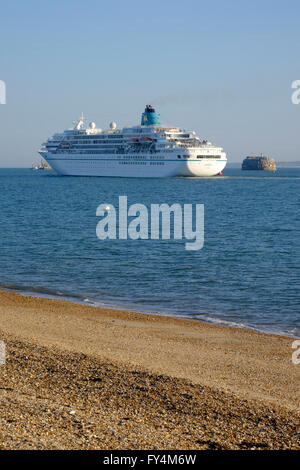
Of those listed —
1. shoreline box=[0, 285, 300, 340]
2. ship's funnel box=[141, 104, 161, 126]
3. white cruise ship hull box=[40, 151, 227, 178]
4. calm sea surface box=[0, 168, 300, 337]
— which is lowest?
shoreline box=[0, 285, 300, 340]

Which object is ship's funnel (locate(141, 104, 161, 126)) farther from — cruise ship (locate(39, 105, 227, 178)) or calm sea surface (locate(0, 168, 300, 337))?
calm sea surface (locate(0, 168, 300, 337))

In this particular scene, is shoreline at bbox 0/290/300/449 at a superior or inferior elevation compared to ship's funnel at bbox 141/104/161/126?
inferior

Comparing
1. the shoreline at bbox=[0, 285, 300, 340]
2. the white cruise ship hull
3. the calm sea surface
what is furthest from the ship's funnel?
the shoreline at bbox=[0, 285, 300, 340]

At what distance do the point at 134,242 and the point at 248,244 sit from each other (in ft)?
19.9

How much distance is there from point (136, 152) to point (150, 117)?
11.8m

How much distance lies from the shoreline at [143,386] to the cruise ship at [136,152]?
3710 inches

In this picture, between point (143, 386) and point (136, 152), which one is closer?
point (143, 386)

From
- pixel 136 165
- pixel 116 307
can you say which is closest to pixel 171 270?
pixel 116 307

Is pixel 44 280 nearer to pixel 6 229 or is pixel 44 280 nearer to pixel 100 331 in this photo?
pixel 100 331

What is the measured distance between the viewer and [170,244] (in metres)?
30.4

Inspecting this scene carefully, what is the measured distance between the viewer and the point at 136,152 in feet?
378

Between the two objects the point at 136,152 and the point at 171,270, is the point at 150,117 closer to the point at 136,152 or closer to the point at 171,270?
the point at 136,152

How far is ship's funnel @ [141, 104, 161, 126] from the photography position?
122875 mm

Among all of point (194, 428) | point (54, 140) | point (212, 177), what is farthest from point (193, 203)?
point (54, 140)
